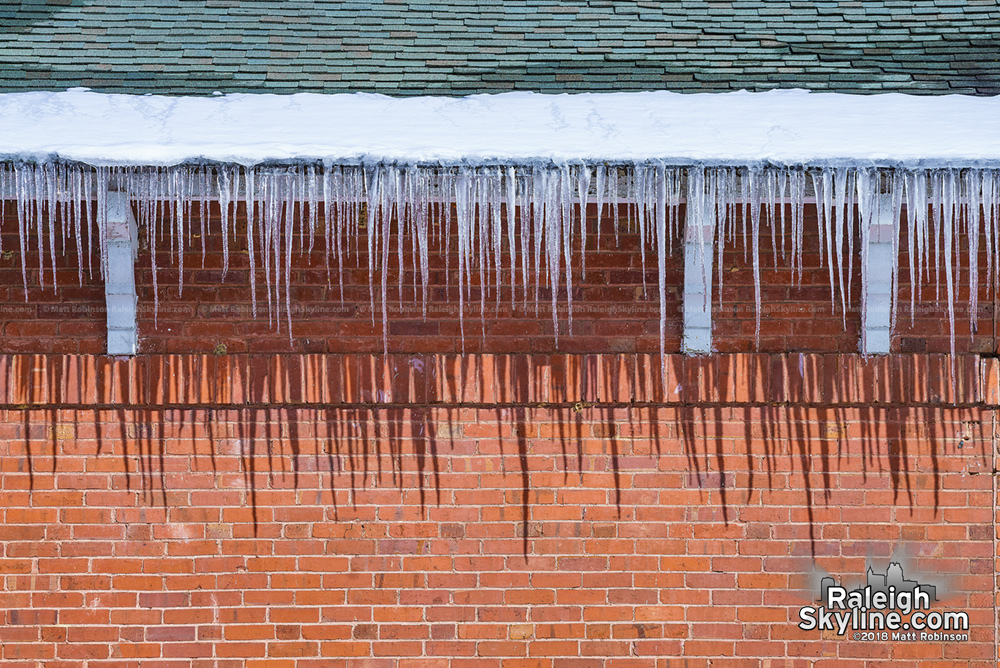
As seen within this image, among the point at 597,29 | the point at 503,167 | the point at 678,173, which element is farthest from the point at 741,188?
the point at 597,29

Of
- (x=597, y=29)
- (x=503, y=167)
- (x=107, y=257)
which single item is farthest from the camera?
(x=597, y=29)

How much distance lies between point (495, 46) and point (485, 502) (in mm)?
2478

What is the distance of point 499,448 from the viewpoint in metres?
3.80

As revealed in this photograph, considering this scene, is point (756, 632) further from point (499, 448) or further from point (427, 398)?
point (427, 398)

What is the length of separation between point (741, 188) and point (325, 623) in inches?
112

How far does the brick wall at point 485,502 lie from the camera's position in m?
3.74

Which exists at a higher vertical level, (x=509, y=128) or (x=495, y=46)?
(x=495, y=46)

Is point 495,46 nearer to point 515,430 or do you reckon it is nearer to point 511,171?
point 511,171

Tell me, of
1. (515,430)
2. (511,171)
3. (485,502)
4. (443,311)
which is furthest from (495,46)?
(485,502)

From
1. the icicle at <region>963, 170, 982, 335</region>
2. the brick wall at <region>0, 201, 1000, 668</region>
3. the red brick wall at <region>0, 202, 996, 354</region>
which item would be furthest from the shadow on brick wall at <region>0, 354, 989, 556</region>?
the icicle at <region>963, 170, 982, 335</region>

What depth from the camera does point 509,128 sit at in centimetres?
356

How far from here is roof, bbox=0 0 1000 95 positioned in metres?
4.05

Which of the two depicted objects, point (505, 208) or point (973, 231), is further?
point (505, 208)

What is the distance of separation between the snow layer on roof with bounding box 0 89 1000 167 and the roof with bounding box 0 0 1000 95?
0.53 ft
